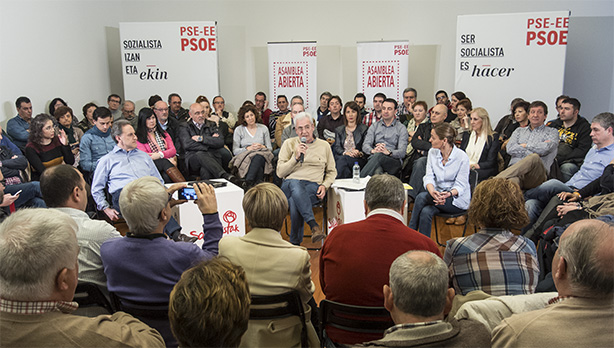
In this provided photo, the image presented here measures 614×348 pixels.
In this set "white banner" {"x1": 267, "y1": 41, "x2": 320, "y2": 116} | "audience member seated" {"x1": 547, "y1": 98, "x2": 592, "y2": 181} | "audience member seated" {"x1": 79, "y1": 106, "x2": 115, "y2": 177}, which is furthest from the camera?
"white banner" {"x1": 267, "y1": 41, "x2": 320, "y2": 116}

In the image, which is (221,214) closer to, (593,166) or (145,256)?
(145,256)

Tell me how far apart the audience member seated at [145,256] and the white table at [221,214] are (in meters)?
1.92

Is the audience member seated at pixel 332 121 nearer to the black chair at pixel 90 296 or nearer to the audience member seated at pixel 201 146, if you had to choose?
the audience member seated at pixel 201 146

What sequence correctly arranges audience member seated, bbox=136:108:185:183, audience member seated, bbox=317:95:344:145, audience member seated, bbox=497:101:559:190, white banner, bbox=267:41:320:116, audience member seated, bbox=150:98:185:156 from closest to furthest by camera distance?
1. audience member seated, bbox=497:101:559:190
2. audience member seated, bbox=136:108:185:183
3. audience member seated, bbox=150:98:185:156
4. audience member seated, bbox=317:95:344:145
5. white banner, bbox=267:41:320:116

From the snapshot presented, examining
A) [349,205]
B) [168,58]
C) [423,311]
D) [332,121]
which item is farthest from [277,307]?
[168,58]

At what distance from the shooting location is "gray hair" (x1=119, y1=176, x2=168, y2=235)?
1.92 m

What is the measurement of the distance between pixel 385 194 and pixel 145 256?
3.74 ft

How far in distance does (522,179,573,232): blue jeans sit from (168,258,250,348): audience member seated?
10.8 feet

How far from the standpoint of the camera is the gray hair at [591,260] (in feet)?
4.28

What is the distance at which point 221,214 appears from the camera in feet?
12.9

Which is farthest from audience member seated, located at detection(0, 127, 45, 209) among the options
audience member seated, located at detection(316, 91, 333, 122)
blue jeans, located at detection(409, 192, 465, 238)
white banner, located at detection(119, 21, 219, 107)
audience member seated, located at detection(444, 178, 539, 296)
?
audience member seated, located at detection(316, 91, 333, 122)

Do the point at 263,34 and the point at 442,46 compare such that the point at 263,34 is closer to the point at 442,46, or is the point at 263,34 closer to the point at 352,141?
the point at 442,46

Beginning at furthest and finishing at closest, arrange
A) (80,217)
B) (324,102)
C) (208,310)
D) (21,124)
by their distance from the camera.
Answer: (324,102), (21,124), (80,217), (208,310)

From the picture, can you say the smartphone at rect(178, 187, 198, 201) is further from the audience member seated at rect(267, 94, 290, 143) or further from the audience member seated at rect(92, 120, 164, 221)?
the audience member seated at rect(267, 94, 290, 143)
